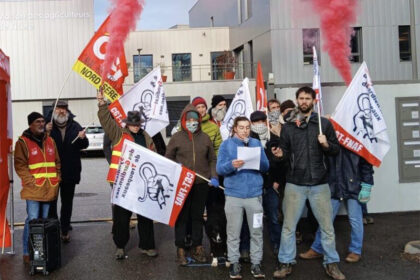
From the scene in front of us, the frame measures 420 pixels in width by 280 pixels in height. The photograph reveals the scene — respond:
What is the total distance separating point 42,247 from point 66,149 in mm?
1974

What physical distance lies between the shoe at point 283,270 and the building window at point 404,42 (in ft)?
71.1

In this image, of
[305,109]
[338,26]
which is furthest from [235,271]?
[338,26]

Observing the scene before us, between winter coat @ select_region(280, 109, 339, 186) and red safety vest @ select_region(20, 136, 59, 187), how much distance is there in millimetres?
3218

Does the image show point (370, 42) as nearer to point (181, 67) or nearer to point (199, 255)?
point (181, 67)

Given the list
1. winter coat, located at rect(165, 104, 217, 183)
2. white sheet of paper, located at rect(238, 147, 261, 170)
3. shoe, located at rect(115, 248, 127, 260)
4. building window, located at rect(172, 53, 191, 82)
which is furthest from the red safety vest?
building window, located at rect(172, 53, 191, 82)

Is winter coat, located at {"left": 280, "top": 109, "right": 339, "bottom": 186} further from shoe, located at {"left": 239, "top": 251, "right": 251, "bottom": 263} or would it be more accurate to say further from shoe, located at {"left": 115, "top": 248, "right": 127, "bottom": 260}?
shoe, located at {"left": 115, "top": 248, "right": 127, "bottom": 260}

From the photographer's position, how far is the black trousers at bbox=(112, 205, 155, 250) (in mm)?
6715

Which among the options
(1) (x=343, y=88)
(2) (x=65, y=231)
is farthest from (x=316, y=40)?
(2) (x=65, y=231)

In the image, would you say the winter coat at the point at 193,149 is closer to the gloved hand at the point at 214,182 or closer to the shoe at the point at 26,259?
the gloved hand at the point at 214,182

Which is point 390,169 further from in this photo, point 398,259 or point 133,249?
point 133,249

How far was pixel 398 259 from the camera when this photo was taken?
6.42 m

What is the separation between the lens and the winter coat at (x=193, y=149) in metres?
6.57

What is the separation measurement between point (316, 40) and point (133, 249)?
15.0 metres

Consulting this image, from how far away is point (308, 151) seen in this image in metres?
5.71
